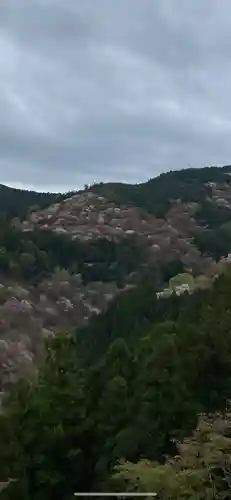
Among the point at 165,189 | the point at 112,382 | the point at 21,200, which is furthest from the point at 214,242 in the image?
the point at 112,382

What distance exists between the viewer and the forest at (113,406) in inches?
613

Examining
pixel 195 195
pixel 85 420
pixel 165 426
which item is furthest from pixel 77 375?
pixel 195 195

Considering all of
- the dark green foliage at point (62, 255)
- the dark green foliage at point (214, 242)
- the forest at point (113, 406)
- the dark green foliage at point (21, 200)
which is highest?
the dark green foliage at point (21, 200)

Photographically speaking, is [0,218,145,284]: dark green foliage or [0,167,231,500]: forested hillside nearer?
[0,167,231,500]: forested hillside

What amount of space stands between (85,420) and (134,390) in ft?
5.09

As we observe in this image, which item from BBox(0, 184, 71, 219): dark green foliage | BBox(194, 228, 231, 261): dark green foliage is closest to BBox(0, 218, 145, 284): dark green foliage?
BBox(194, 228, 231, 261): dark green foliage

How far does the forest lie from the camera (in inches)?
613

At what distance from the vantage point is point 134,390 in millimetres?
17375

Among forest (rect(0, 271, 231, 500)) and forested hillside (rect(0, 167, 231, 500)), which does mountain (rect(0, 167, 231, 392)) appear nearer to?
forested hillside (rect(0, 167, 231, 500))

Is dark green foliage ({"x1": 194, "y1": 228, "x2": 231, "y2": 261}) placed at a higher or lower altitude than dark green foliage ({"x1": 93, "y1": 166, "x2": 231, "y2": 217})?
lower

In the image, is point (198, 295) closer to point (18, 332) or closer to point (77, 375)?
point (77, 375)

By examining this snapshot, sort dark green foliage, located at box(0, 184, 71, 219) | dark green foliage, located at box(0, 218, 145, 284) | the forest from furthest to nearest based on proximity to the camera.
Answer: dark green foliage, located at box(0, 184, 71, 219)
dark green foliage, located at box(0, 218, 145, 284)
the forest

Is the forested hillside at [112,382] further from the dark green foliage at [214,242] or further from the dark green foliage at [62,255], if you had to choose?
the dark green foliage at [214,242]

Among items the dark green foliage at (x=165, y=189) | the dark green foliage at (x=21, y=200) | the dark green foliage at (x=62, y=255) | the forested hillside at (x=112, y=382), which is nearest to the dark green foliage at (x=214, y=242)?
the forested hillside at (x=112, y=382)
